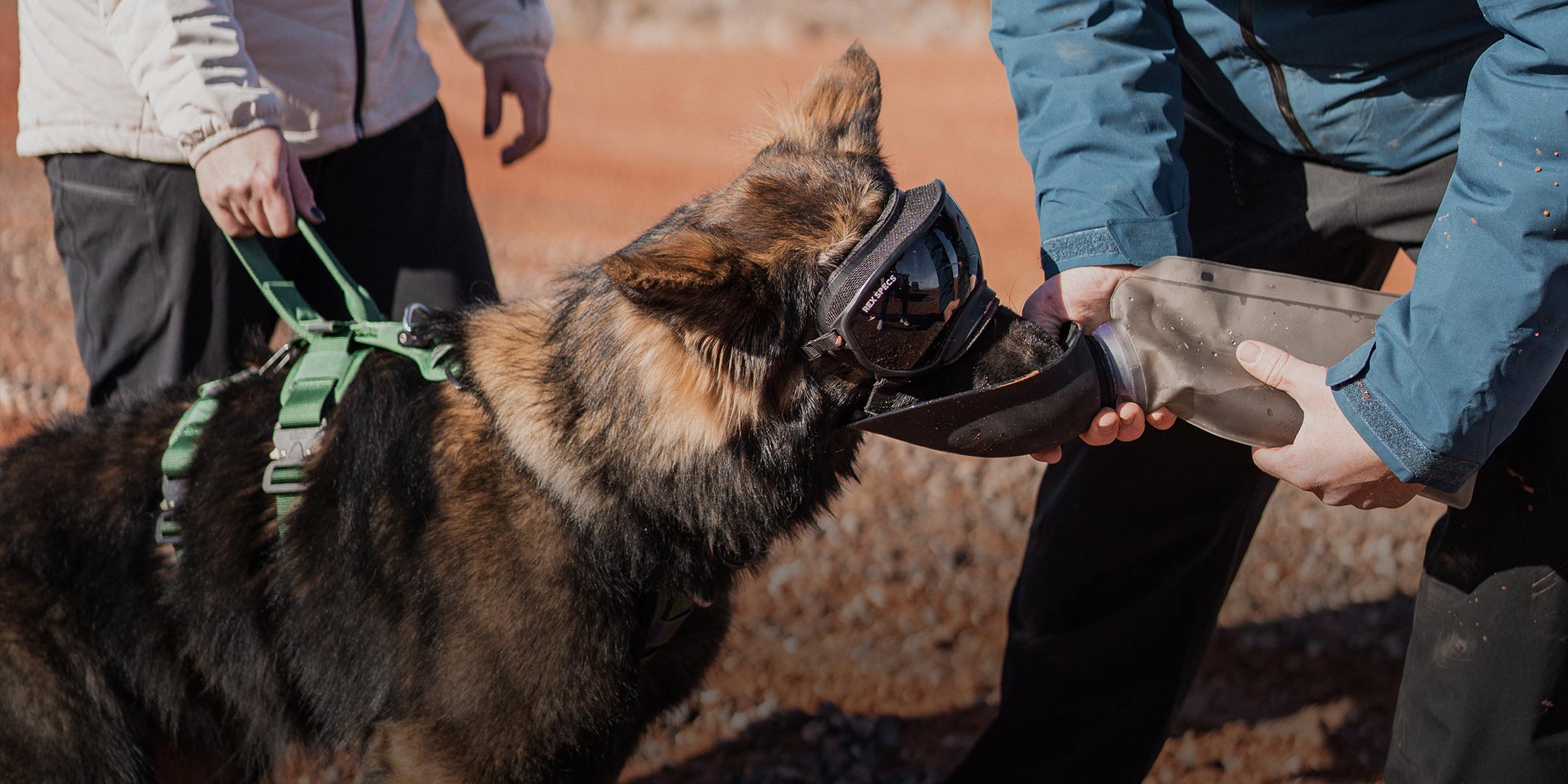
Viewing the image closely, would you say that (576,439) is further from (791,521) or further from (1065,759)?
(1065,759)

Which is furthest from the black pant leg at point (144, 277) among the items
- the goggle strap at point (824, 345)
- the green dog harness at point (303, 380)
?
the goggle strap at point (824, 345)

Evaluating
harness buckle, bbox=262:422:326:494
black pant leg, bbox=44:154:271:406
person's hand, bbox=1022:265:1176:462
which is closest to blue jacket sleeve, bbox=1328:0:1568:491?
person's hand, bbox=1022:265:1176:462

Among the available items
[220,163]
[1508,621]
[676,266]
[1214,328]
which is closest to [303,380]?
[220,163]

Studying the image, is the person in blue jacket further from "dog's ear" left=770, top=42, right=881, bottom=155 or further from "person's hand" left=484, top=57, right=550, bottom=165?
"person's hand" left=484, top=57, right=550, bottom=165

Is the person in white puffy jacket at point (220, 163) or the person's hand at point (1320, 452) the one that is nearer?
the person's hand at point (1320, 452)

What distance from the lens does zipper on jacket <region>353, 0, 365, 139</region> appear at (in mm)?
2990

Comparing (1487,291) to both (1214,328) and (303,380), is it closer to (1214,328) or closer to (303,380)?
(1214,328)

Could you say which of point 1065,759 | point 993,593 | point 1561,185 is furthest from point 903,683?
point 1561,185

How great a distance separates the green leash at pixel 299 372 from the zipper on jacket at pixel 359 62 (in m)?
0.42

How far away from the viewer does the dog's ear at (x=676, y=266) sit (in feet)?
6.14

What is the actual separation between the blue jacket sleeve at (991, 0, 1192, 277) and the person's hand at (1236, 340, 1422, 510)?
1.28ft

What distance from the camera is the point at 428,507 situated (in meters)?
2.48

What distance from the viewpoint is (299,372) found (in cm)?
265

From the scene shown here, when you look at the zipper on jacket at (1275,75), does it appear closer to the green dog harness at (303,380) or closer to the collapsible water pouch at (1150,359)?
the collapsible water pouch at (1150,359)
